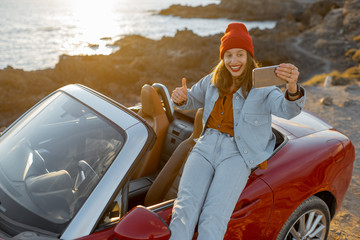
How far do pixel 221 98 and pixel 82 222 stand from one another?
1.42m

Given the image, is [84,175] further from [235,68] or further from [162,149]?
[162,149]

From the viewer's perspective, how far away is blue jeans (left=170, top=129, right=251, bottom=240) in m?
1.81

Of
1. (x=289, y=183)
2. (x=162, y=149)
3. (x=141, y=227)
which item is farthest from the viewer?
(x=162, y=149)

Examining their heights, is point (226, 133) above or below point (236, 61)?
below

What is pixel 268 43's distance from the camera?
28.2 m

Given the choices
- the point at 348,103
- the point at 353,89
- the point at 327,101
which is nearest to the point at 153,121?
the point at 327,101

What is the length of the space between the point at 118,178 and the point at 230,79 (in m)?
1.28

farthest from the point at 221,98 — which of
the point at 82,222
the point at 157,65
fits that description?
the point at 157,65

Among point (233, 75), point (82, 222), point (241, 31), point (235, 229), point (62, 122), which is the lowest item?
point (235, 229)

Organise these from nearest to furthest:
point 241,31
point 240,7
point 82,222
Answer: point 82,222 → point 241,31 → point 240,7

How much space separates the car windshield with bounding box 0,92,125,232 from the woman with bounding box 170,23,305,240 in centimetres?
55

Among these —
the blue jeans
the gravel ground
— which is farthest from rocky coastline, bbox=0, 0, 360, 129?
the gravel ground

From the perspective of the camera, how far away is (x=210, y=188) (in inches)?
80.9

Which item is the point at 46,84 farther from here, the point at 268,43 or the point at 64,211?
the point at 268,43
